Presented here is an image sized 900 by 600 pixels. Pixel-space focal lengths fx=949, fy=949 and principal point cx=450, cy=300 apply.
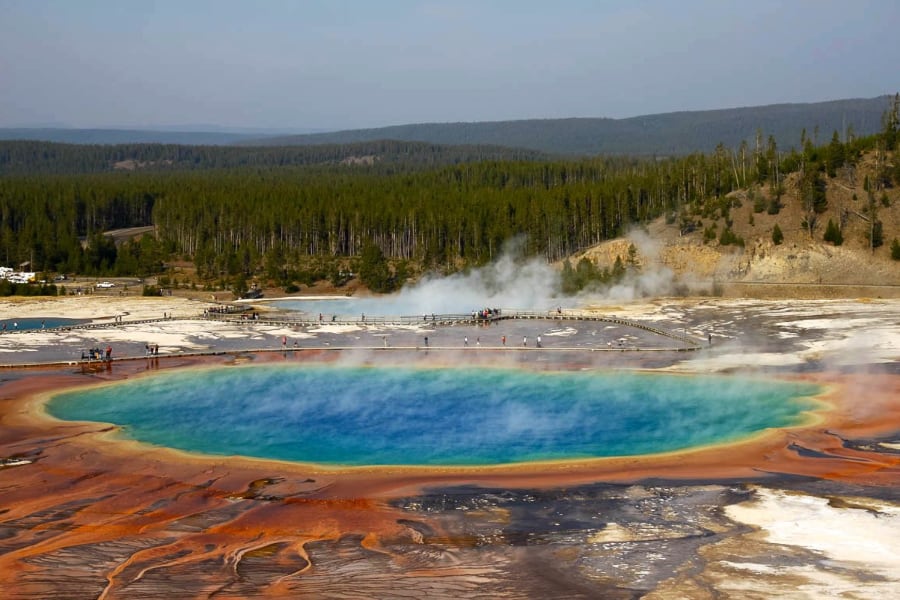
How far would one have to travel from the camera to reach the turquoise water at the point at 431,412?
3002 centimetres

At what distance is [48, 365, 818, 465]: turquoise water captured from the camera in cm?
3002

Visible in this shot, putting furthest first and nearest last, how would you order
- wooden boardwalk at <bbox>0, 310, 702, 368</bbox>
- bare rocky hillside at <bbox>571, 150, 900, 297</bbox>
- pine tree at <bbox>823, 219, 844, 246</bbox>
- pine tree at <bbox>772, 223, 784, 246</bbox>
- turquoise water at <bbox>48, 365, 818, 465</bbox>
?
pine tree at <bbox>772, 223, 784, 246</bbox> → pine tree at <bbox>823, 219, 844, 246</bbox> → bare rocky hillside at <bbox>571, 150, 900, 297</bbox> → wooden boardwalk at <bbox>0, 310, 702, 368</bbox> → turquoise water at <bbox>48, 365, 818, 465</bbox>

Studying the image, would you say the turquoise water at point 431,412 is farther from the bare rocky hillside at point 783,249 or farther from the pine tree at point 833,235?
the pine tree at point 833,235

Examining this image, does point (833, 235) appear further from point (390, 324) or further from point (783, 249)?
point (390, 324)

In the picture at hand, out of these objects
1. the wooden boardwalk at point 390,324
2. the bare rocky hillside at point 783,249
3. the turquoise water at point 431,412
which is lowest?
the turquoise water at point 431,412

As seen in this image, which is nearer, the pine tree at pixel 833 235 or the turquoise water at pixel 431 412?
the turquoise water at pixel 431 412

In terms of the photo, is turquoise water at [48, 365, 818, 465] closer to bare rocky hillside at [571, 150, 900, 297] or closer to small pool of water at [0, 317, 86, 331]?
small pool of water at [0, 317, 86, 331]

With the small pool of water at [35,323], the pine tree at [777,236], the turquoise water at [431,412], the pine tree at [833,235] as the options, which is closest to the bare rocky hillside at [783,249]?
the pine tree at [777,236]

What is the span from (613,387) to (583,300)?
26.9 m

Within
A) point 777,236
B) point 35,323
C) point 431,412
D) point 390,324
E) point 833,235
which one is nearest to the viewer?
point 431,412

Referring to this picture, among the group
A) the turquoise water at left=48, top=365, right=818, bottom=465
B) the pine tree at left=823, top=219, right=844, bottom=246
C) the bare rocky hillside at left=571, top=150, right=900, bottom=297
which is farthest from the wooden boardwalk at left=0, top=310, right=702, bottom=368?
the pine tree at left=823, top=219, right=844, bottom=246

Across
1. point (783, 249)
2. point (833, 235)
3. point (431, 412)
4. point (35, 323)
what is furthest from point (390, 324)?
point (833, 235)

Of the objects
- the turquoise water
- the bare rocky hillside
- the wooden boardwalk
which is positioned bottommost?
the turquoise water

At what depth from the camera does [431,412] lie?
35312 millimetres
